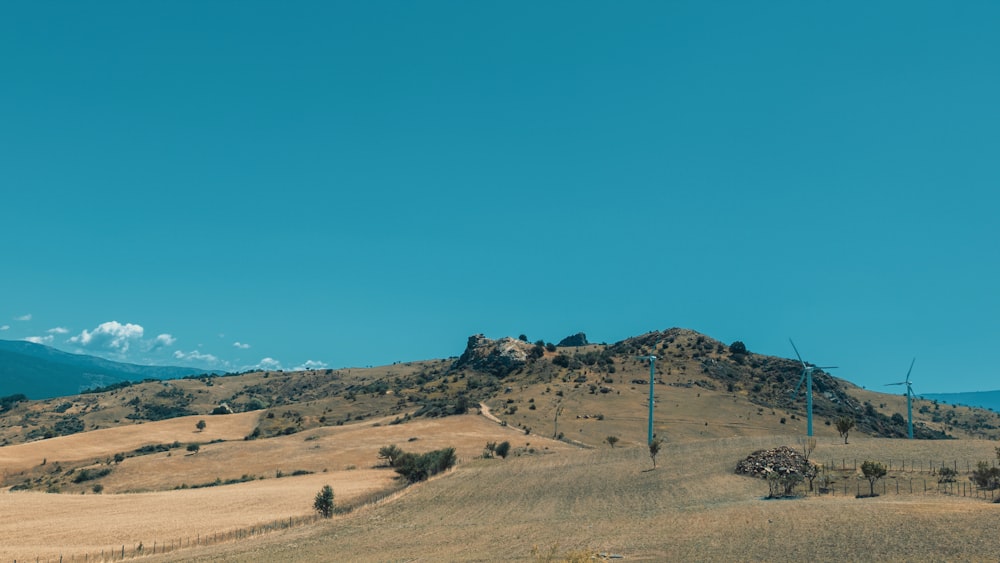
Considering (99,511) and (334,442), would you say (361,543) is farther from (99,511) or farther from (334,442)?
(334,442)

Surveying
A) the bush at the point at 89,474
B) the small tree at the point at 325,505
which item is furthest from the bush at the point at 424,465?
the bush at the point at 89,474

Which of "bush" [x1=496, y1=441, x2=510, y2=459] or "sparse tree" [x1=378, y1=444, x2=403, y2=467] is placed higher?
"bush" [x1=496, y1=441, x2=510, y2=459]

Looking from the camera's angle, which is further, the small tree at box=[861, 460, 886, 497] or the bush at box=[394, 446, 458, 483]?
the bush at box=[394, 446, 458, 483]

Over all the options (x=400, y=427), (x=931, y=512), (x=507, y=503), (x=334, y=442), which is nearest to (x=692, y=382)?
(x=400, y=427)

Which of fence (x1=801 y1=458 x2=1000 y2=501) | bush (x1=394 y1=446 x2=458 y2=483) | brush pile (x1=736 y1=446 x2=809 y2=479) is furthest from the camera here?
bush (x1=394 y1=446 x2=458 y2=483)

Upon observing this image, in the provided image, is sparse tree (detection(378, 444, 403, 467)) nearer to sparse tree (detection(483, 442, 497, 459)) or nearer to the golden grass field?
the golden grass field

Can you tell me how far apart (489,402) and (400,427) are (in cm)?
2895

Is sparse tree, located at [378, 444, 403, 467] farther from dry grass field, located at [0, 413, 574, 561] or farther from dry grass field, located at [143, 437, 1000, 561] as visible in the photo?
dry grass field, located at [143, 437, 1000, 561]

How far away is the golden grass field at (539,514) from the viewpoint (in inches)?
1475

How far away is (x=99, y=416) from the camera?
648ft

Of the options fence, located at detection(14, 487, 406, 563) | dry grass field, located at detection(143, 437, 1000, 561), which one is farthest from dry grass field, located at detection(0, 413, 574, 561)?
dry grass field, located at detection(143, 437, 1000, 561)

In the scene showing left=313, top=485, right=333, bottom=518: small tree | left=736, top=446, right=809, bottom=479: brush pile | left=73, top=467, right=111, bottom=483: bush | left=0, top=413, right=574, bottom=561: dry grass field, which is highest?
left=736, top=446, right=809, bottom=479: brush pile

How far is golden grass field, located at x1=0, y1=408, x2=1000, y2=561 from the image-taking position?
37.5 m

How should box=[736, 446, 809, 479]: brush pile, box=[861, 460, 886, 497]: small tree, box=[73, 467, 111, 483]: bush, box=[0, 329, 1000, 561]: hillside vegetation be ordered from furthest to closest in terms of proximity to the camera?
box=[73, 467, 111, 483]: bush → box=[736, 446, 809, 479]: brush pile → box=[861, 460, 886, 497]: small tree → box=[0, 329, 1000, 561]: hillside vegetation
